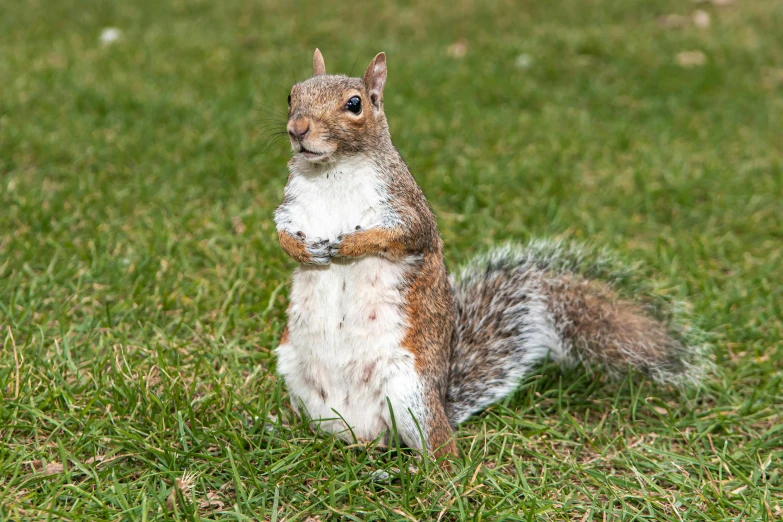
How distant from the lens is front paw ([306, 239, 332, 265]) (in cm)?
198

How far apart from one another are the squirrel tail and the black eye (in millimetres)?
746

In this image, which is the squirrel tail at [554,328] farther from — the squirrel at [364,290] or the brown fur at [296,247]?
the brown fur at [296,247]

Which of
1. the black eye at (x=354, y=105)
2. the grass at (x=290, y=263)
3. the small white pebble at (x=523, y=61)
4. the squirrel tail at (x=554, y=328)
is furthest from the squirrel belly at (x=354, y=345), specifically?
the small white pebble at (x=523, y=61)

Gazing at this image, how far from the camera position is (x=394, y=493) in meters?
1.95

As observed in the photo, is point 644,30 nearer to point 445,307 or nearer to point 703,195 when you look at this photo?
point 703,195

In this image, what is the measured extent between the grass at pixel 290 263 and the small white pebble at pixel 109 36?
88 millimetres

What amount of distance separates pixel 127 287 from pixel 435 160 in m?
1.93

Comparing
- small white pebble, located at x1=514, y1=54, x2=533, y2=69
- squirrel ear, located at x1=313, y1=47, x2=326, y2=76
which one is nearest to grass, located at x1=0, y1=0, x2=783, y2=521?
small white pebble, located at x1=514, y1=54, x2=533, y2=69

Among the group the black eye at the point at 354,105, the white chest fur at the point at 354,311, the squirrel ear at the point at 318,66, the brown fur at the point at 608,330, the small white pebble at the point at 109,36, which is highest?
the squirrel ear at the point at 318,66

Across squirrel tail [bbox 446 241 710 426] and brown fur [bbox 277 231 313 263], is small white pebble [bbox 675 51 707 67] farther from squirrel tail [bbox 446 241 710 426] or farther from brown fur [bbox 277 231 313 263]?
brown fur [bbox 277 231 313 263]

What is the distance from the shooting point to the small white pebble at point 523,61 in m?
5.64

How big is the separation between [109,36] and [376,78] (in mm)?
4309

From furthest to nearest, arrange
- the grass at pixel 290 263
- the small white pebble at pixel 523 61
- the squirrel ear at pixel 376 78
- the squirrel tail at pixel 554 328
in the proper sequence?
the small white pebble at pixel 523 61 → the squirrel tail at pixel 554 328 → the squirrel ear at pixel 376 78 → the grass at pixel 290 263

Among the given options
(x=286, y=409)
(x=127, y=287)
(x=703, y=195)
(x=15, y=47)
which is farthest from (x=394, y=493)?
(x=15, y=47)
